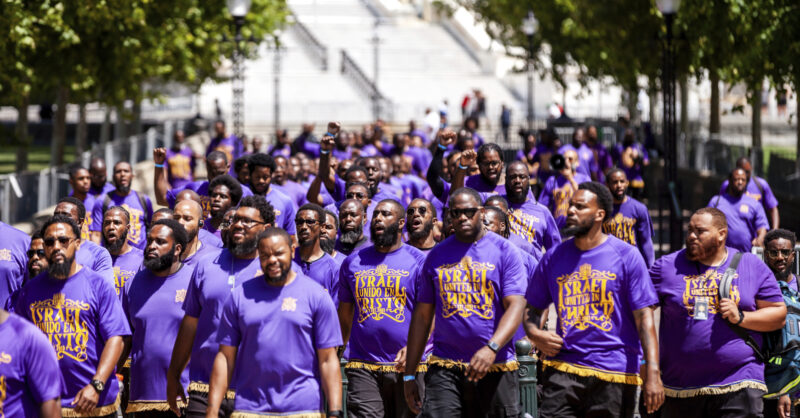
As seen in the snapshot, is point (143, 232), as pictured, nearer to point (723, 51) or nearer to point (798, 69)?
point (798, 69)

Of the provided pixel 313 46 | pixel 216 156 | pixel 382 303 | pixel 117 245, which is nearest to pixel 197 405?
pixel 382 303

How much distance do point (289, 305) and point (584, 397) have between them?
186cm

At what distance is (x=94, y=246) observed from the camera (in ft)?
31.0

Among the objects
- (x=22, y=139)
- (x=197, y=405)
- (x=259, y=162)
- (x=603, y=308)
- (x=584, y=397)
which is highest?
(x=22, y=139)

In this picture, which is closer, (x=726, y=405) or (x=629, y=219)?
(x=726, y=405)

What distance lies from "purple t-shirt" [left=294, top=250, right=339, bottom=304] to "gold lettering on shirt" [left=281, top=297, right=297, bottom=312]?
85.2 inches

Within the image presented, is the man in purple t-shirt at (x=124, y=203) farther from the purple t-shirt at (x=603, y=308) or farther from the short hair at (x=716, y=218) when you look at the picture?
the short hair at (x=716, y=218)

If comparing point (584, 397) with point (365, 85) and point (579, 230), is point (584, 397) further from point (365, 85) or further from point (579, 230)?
point (365, 85)

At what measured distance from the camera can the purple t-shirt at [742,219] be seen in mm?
14898

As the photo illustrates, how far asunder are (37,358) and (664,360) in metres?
3.93

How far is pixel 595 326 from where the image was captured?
8.00 metres

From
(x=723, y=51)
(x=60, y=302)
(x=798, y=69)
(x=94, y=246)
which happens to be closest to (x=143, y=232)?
(x=94, y=246)

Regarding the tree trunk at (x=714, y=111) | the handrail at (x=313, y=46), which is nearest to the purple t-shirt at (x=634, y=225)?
the tree trunk at (x=714, y=111)

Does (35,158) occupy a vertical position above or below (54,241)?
above
